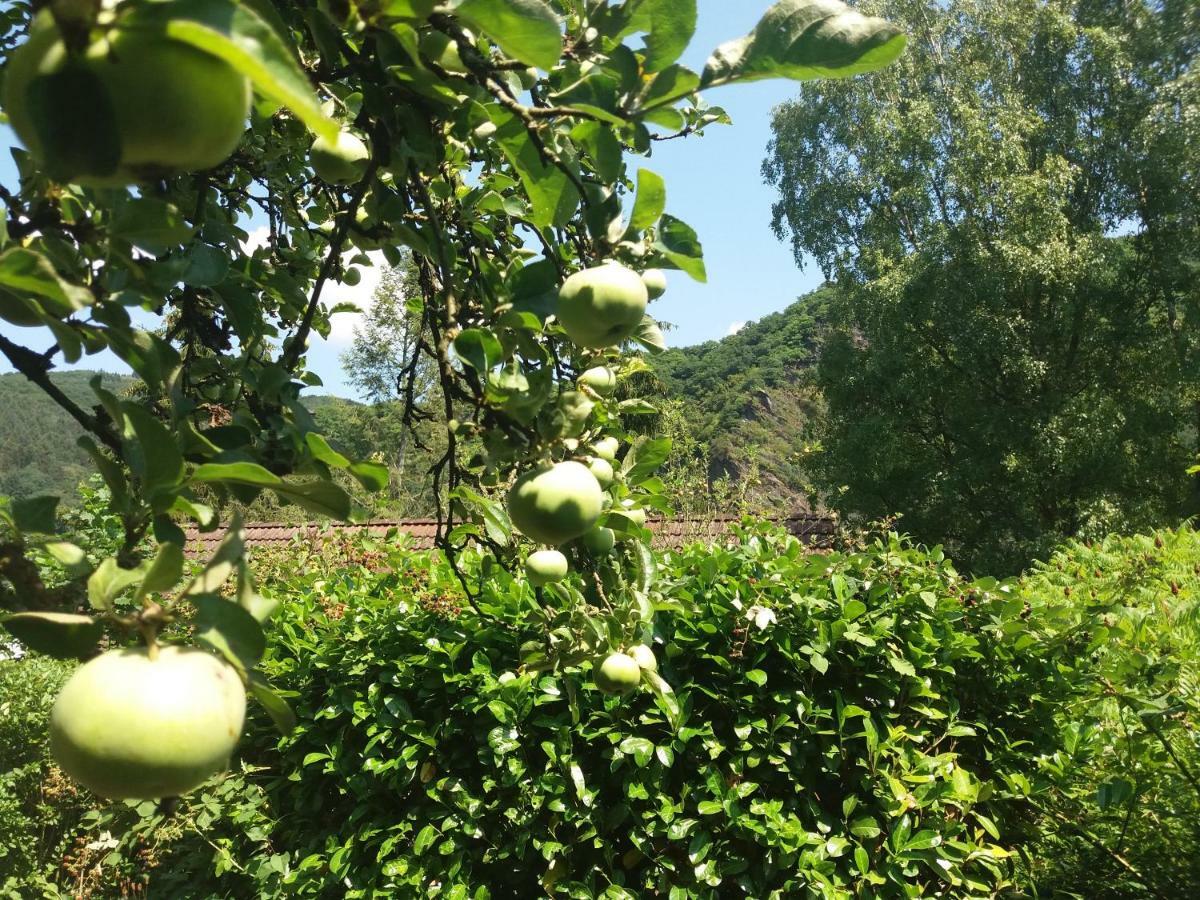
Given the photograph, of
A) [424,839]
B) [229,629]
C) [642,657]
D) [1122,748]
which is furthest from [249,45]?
[1122,748]

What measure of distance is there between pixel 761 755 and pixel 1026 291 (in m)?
18.1

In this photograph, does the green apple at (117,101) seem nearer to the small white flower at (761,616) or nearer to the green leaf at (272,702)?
the green leaf at (272,702)

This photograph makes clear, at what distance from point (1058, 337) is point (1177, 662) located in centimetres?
1782

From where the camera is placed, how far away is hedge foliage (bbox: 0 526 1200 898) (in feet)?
9.46

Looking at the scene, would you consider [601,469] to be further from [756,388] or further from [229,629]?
[756,388]

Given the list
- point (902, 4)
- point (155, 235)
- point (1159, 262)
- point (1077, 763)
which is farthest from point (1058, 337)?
point (155, 235)

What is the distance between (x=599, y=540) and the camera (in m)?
1.34

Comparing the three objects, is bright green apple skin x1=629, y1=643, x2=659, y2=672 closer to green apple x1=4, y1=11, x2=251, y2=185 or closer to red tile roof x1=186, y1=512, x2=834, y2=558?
green apple x1=4, y1=11, x2=251, y2=185

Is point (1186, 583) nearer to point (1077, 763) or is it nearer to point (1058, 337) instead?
point (1077, 763)

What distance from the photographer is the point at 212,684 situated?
2.23ft

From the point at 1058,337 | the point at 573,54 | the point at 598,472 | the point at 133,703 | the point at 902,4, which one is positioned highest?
the point at 902,4

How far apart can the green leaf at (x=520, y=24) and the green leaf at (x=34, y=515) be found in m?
0.71

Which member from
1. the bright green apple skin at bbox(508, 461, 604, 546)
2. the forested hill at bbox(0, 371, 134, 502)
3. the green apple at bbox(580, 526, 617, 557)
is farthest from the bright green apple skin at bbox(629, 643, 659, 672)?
the forested hill at bbox(0, 371, 134, 502)

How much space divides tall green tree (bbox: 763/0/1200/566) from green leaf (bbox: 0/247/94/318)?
1783cm
